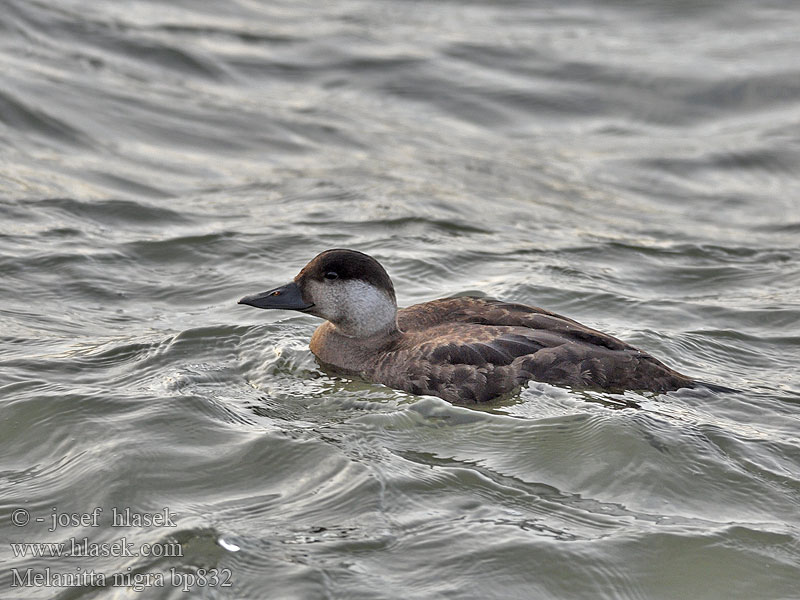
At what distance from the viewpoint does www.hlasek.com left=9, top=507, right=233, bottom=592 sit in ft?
17.4

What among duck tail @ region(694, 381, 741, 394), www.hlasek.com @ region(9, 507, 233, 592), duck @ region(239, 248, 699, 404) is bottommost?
www.hlasek.com @ region(9, 507, 233, 592)

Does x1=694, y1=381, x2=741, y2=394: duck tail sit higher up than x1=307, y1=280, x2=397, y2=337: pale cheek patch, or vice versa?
x1=307, y1=280, x2=397, y2=337: pale cheek patch

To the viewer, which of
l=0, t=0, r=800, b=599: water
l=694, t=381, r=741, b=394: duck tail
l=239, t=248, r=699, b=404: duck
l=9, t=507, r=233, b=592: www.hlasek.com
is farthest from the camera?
l=694, t=381, r=741, b=394: duck tail

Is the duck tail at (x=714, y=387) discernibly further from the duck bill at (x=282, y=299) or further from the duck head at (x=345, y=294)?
the duck bill at (x=282, y=299)

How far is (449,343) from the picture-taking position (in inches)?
293

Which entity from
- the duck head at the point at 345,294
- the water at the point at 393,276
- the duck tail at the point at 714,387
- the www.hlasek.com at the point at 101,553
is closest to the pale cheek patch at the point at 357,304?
the duck head at the point at 345,294

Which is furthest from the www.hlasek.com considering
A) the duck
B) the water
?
the duck

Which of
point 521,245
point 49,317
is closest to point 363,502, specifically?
point 49,317

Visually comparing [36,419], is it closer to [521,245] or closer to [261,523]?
[261,523]

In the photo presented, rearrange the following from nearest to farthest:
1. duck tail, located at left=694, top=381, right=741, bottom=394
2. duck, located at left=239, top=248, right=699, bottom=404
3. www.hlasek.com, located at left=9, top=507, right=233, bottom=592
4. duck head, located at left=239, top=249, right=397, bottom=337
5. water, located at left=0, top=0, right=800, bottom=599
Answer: www.hlasek.com, located at left=9, top=507, right=233, bottom=592, water, located at left=0, top=0, right=800, bottom=599, duck, located at left=239, top=248, right=699, bottom=404, duck tail, located at left=694, top=381, right=741, bottom=394, duck head, located at left=239, top=249, right=397, bottom=337

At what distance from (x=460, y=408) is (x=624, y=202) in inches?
235

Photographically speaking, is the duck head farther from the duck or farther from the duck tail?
the duck tail

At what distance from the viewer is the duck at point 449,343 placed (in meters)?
7.30

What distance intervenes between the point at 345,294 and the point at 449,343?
89cm
